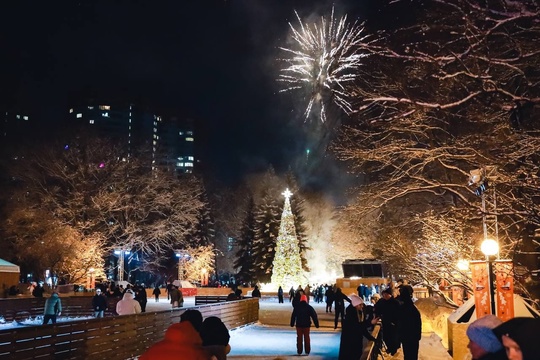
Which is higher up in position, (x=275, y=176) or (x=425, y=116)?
(x=275, y=176)

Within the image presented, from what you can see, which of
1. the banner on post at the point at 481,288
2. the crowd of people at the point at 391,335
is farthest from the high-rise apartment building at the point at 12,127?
the banner on post at the point at 481,288

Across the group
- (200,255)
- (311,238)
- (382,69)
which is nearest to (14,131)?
Result: (200,255)

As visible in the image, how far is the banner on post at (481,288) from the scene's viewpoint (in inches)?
420

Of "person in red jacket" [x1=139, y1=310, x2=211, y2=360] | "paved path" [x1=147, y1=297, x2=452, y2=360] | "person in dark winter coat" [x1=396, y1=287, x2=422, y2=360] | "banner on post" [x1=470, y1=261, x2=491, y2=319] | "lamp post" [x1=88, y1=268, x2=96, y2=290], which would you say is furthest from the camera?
"lamp post" [x1=88, y1=268, x2=96, y2=290]

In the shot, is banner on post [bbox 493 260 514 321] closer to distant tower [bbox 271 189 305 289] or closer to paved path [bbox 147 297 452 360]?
paved path [bbox 147 297 452 360]

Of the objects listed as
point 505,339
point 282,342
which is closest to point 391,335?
point 282,342

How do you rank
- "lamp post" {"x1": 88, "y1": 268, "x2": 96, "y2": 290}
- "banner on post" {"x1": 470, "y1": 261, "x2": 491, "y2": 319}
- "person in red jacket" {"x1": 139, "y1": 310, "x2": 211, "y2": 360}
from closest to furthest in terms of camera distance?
"person in red jacket" {"x1": 139, "y1": 310, "x2": 211, "y2": 360} < "banner on post" {"x1": 470, "y1": 261, "x2": 491, "y2": 319} < "lamp post" {"x1": 88, "y1": 268, "x2": 96, "y2": 290}

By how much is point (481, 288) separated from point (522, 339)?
831 cm

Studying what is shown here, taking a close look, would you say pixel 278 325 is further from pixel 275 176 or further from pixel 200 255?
pixel 275 176

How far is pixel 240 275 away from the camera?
64.2m

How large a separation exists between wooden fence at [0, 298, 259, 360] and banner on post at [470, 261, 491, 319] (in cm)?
745

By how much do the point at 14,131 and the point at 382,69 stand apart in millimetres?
31379

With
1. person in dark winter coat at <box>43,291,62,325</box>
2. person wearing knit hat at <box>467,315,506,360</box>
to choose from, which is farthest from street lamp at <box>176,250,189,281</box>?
person wearing knit hat at <box>467,315,506,360</box>

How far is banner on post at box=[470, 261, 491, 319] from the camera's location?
1068cm
